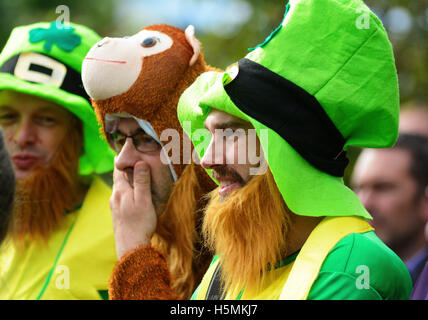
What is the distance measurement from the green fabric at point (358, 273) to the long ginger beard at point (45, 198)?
155cm

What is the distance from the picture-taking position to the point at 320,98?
1.89 metres

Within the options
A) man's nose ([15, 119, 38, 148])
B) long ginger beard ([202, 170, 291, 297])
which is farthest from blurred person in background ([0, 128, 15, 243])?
man's nose ([15, 119, 38, 148])

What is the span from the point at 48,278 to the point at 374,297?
1560mm

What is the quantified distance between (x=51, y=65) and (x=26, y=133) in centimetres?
33

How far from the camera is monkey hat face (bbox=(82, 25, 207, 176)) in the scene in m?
2.36

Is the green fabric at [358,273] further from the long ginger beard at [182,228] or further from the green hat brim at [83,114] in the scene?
the green hat brim at [83,114]

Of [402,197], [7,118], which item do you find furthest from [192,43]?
[402,197]

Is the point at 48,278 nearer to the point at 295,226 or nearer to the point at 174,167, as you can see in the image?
the point at 174,167

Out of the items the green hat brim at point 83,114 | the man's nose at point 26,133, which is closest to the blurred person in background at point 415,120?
the green hat brim at point 83,114

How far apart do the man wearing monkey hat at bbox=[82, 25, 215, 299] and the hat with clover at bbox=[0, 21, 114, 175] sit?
0.49 m

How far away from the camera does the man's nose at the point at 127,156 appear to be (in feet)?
8.13

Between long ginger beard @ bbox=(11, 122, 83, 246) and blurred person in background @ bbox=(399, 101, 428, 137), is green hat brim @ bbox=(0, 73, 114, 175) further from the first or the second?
blurred person in background @ bbox=(399, 101, 428, 137)

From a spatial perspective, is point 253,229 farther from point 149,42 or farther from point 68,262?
point 68,262
